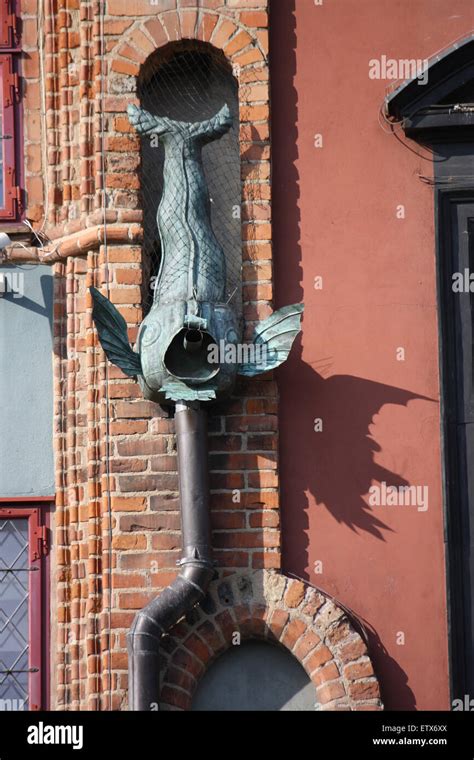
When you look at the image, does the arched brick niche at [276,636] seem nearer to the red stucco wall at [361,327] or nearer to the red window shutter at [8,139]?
Result: the red stucco wall at [361,327]

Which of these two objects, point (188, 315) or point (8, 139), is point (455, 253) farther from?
point (8, 139)

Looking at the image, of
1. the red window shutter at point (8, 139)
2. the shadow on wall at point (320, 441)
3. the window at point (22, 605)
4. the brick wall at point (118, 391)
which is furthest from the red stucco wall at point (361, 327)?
the red window shutter at point (8, 139)

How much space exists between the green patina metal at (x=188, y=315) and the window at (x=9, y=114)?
0.74 meters

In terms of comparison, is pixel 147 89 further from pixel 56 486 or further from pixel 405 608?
pixel 405 608

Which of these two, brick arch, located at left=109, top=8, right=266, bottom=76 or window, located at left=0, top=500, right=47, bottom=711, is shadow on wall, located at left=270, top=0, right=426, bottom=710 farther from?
window, located at left=0, top=500, right=47, bottom=711

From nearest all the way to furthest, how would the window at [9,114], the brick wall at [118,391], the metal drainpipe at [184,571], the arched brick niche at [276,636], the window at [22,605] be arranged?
the metal drainpipe at [184,571] → the arched brick niche at [276,636] → the brick wall at [118,391] → the window at [22,605] → the window at [9,114]

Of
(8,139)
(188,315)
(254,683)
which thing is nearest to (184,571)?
(254,683)

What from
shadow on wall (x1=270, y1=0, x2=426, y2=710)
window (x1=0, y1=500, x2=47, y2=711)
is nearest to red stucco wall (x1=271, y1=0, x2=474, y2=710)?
shadow on wall (x1=270, y1=0, x2=426, y2=710)

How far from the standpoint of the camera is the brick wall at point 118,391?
9891 mm

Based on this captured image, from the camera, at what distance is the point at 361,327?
10203 millimetres

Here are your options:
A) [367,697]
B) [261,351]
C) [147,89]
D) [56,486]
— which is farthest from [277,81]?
[367,697]

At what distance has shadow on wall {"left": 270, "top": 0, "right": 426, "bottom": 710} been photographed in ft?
32.9

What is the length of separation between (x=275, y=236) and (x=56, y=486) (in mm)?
1561

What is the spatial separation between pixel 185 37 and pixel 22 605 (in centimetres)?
278
